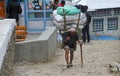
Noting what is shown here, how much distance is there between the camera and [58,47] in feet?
48.7

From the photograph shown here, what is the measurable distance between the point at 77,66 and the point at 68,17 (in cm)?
149

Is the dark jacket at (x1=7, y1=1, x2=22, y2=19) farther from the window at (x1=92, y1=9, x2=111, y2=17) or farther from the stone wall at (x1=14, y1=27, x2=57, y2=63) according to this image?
the stone wall at (x1=14, y1=27, x2=57, y2=63)

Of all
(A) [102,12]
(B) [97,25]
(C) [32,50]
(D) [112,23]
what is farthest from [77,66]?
(D) [112,23]

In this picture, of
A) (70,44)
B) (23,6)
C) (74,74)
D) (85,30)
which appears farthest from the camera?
(23,6)

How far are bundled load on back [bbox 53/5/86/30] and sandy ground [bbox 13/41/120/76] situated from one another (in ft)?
3.58

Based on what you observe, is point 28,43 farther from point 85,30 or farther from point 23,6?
point 23,6

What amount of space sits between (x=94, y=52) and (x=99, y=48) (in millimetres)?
1118

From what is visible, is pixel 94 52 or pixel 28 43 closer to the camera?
pixel 28 43

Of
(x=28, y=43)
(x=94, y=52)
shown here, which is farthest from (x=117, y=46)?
(x=28, y=43)

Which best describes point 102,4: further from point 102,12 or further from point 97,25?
point 97,25

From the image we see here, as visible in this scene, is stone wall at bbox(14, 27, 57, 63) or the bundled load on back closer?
stone wall at bbox(14, 27, 57, 63)

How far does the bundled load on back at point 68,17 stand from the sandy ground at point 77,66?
3.58ft

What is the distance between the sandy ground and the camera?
33.8 feet

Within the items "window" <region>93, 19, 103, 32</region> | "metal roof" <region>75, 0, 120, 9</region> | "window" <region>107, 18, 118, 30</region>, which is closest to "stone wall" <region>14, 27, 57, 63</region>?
"metal roof" <region>75, 0, 120, 9</region>
